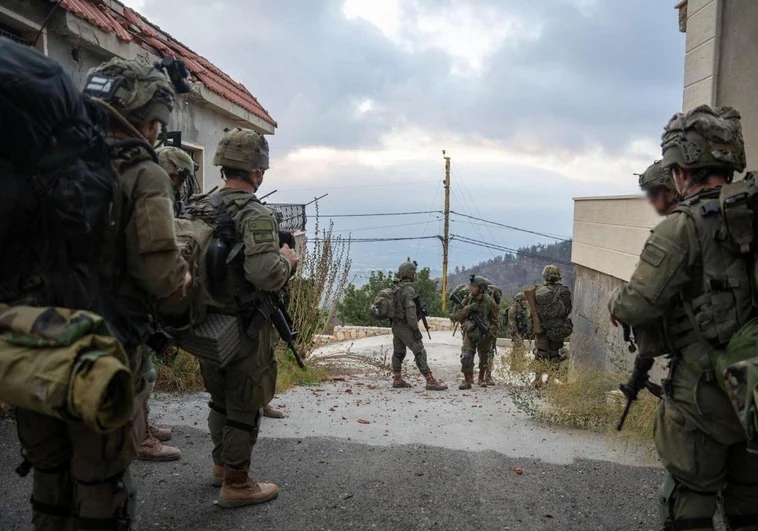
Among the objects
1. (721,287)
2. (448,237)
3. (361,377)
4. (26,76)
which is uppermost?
(448,237)

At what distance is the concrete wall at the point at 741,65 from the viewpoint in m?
4.54

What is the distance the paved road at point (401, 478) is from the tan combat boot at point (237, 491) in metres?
0.06

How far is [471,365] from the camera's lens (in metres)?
9.34

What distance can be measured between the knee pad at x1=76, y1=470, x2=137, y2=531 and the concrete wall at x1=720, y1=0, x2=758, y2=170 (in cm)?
449

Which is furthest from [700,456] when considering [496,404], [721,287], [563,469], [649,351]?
[496,404]

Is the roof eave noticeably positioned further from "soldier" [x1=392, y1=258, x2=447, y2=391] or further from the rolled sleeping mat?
"soldier" [x1=392, y1=258, x2=447, y2=391]

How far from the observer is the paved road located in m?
3.30

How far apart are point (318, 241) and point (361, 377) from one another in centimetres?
227

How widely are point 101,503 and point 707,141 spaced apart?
8.95ft

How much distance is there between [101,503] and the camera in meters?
2.18

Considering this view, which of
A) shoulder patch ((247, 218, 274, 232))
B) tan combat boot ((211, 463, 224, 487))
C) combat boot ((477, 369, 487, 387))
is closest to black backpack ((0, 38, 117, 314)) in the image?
shoulder patch ((247, 218, 274, 232))

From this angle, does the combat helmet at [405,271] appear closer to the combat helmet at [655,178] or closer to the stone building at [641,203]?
the stone building at [641,203]

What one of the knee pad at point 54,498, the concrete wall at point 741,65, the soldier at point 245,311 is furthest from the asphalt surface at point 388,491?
the concrete wall at point 741,65

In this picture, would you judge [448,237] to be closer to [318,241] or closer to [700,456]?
[318,241]
